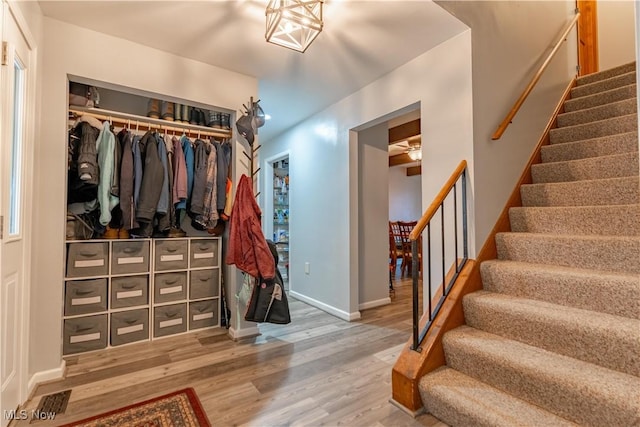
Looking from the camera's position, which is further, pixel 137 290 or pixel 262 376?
pixel 137 290

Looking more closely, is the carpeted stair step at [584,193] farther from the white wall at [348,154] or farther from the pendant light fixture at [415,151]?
the pendant light fixture at [415,151]

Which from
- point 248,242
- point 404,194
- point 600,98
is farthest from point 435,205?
point 404,194

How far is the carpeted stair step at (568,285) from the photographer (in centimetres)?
153

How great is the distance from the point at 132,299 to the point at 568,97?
4.64m

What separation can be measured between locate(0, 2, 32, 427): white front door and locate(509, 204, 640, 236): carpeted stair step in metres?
3.23

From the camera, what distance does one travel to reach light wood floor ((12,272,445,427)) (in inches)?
65.7

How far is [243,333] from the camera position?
2.72 m

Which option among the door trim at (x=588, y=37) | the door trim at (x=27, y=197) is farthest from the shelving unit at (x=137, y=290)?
the door trim at (x=588, y=37)

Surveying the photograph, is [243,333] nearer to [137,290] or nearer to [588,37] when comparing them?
[137,290]

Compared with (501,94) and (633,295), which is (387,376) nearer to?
(633,295)

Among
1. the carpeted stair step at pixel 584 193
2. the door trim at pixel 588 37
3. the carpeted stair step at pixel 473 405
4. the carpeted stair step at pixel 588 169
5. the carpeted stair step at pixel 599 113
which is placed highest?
the door trim at pixel 588 37

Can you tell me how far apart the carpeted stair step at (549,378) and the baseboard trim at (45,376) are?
2.56 metres

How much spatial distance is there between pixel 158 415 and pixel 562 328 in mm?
2201

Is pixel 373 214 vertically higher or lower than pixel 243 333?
higher
